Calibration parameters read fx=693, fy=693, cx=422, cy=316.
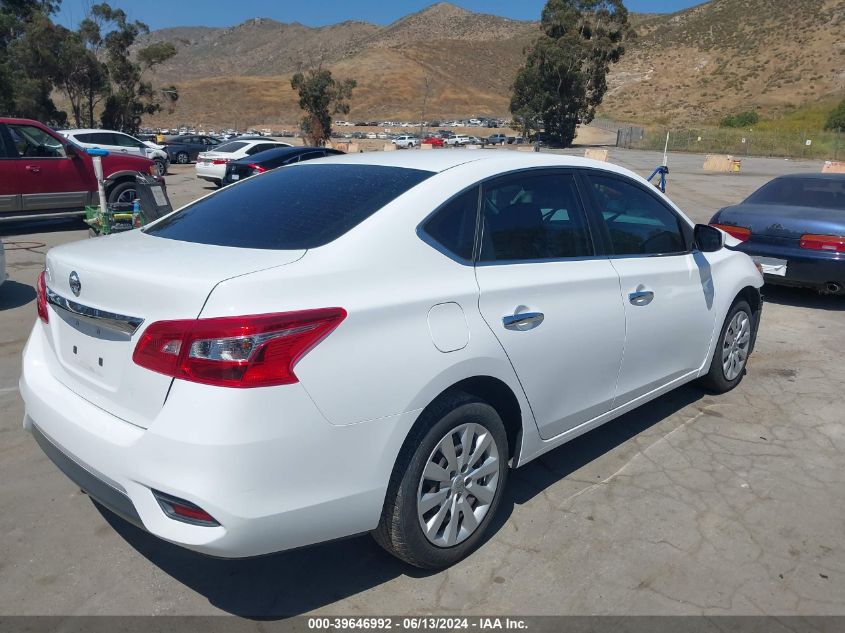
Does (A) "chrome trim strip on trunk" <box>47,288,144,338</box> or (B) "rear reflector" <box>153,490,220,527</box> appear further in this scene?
(A) "chrome trim strip on trunk" <box>47,288,144,338</box>

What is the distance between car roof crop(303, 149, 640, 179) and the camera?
3.34m

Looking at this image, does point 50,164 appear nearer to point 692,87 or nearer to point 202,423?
point 202,423

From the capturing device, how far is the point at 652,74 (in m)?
91.2

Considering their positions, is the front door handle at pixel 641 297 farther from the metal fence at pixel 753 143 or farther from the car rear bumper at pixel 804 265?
the metal fence at pixel 753 143

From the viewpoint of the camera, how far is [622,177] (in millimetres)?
4094

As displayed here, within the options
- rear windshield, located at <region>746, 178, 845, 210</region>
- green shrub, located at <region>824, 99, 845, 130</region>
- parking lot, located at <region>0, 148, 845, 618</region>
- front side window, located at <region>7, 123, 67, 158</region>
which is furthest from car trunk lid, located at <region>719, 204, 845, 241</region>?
green shrub, located at <region>824, 99, 845, 130</region>

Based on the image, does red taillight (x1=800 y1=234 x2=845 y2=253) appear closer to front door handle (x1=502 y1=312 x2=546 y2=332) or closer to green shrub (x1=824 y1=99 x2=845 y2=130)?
front door handle (x1=502 y1=312 x2=546 y2=332)

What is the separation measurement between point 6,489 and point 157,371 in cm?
184

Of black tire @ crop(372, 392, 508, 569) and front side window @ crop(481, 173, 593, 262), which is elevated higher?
front side window @ crop(481, 173, 593, 262)

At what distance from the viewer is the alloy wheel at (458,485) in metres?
2.81

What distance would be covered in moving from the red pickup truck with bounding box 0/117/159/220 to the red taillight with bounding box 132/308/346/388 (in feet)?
33.7

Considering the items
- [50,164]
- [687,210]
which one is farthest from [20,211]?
[687,210]

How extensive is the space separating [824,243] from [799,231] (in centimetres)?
28

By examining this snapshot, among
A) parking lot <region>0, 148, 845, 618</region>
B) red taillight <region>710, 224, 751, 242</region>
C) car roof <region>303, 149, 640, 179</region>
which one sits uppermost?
car roof <region>303, 149, 640, 179</region>
